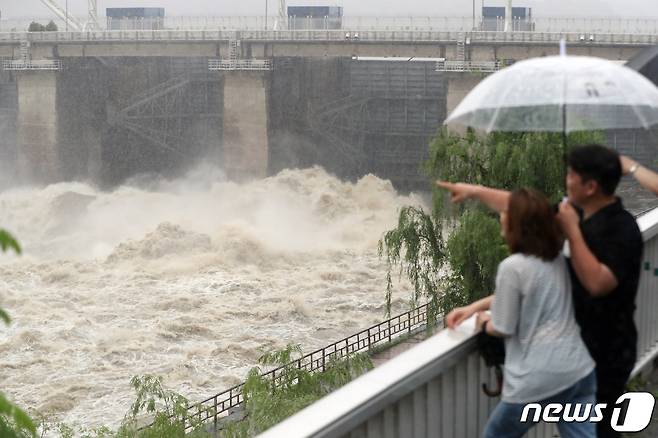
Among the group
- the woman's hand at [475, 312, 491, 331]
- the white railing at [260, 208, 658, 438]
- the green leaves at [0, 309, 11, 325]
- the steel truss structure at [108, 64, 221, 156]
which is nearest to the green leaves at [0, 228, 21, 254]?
the green leaves at [0, 309, 11, 325]

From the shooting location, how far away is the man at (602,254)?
2952 mm

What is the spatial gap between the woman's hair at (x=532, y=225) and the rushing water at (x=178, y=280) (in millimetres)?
13954

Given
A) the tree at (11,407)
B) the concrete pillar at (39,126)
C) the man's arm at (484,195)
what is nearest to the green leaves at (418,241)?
the tree at (11,407)

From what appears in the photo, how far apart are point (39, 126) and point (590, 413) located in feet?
117

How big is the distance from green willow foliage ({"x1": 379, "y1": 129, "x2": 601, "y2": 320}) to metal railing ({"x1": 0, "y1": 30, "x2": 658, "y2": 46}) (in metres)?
17.7

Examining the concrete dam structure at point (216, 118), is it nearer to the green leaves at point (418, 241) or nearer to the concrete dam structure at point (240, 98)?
the concrete dam structure at point (240, 98)

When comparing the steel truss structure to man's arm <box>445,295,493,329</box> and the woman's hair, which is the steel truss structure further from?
the woman's hair

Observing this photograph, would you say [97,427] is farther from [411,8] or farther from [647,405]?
[411,8]

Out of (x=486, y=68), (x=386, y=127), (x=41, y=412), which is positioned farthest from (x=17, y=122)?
(x=41, y=412)

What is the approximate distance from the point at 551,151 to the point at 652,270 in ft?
36.6

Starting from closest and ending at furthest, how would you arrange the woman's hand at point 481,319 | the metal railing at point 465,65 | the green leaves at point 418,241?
the woman's hand at point 481,319
the green leaves at point 418,241
the metal railing at point 465,65

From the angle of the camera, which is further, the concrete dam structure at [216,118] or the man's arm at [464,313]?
the concrete dam structure at [216,118]

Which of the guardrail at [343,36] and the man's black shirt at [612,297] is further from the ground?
the guardrail at [343,36]

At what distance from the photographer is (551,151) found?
1562 centimetres
